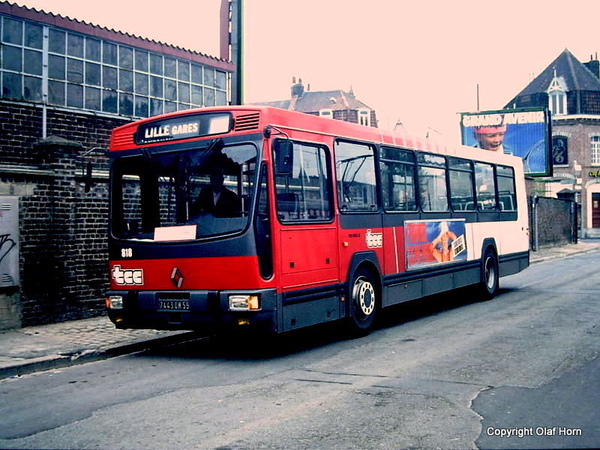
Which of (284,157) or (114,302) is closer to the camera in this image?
(284,157)

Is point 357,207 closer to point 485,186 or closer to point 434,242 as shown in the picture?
point 434,242

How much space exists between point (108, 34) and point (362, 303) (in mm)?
7579

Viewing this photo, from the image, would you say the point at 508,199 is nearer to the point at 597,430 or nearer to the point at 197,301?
the point at 197,301

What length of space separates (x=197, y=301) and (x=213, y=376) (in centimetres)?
107

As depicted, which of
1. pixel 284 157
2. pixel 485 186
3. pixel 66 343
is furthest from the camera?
pixel 485 186

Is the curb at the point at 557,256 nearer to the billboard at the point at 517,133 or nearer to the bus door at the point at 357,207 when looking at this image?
the billboard at the point at 517,133

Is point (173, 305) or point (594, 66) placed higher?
point (594, 66)

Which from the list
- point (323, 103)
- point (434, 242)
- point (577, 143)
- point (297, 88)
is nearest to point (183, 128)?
point (434, 242)

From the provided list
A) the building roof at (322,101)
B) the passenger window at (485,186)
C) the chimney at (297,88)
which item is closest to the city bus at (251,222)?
the passenger window at (485,186)

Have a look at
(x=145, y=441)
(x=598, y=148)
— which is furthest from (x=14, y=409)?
(x=598, y=148)

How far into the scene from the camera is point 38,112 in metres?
12.3

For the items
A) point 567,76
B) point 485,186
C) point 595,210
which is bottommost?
point 485,186

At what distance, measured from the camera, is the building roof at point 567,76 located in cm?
5722

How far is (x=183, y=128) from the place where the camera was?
353 inches
